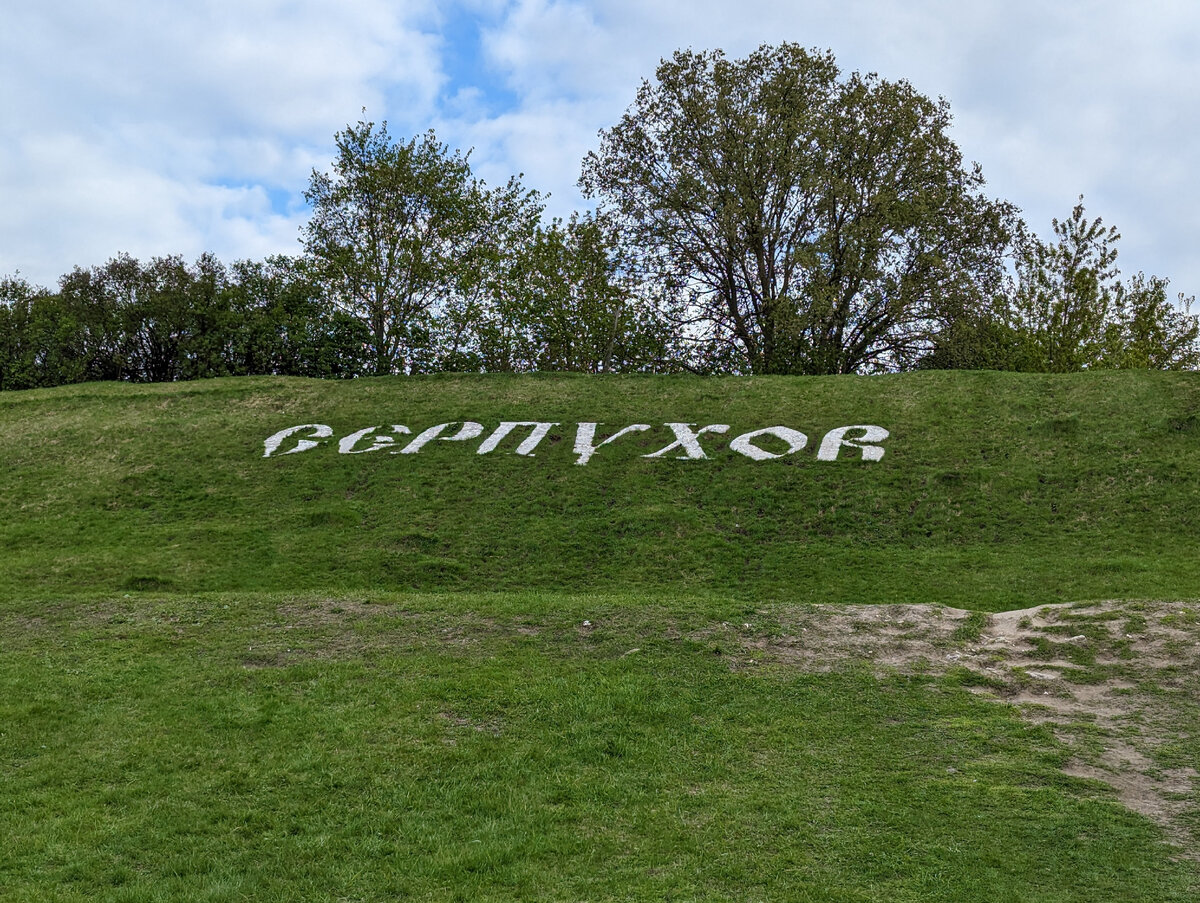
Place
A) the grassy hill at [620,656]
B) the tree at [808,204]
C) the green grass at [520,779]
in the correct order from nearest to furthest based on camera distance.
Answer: the green grass at [520,779]
the grassy hill at [620,656]
the tree at [808,204]

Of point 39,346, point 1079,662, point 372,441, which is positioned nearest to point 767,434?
point 372,441

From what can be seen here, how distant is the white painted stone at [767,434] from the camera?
24188mm

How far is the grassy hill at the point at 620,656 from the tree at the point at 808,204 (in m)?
10.0

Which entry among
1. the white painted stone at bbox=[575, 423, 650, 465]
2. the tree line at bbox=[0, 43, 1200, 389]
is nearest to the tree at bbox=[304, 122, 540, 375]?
the tree line at bbox=[0, 43, 1200, 389]

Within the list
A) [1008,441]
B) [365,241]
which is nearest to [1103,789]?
[1008,441]

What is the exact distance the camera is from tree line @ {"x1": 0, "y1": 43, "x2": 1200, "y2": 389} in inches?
1463

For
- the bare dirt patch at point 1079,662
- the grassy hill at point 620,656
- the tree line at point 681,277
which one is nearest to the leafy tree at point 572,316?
the tree line at point 681,277

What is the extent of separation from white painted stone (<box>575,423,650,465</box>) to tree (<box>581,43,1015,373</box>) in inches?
474

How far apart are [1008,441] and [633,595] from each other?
1271 centimetres

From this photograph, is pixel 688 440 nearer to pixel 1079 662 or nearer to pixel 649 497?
pixel 649 497

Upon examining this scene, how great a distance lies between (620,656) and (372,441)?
1567 centimetres

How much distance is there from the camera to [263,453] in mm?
25953

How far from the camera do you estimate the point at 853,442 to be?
24625 mm

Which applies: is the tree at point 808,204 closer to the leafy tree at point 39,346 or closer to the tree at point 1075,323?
the tree at point 1075,323
